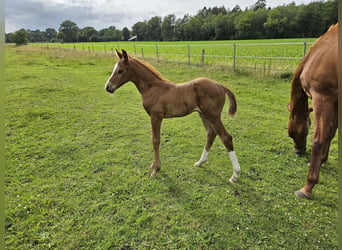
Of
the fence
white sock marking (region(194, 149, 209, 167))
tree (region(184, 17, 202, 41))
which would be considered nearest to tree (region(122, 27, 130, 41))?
tree (region(184, 17, 202, 41))

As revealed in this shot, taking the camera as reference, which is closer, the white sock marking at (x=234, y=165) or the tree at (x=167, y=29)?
the white sock marking at (x=234, y=165)

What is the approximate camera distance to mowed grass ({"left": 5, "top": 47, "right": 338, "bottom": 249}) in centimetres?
225

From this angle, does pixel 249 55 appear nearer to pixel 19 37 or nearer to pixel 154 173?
pixel 154 173

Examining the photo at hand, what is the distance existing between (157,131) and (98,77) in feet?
32.5

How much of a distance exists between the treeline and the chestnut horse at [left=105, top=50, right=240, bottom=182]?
83.1ft

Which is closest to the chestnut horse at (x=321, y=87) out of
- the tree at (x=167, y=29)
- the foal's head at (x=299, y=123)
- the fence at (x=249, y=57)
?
the foal's head at (x=299, y=123)

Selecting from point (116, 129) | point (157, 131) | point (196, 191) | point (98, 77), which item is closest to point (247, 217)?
point (196, 191)

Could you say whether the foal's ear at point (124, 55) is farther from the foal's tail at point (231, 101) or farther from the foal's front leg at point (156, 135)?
the foal's tail at point (231, 101)

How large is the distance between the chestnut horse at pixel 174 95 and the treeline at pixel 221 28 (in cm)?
2533

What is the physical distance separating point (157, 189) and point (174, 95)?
140 cm

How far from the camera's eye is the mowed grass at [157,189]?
2254 millimetres

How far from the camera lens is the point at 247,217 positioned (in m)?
2.48

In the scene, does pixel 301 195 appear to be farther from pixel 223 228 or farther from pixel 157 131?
pixel 157 131

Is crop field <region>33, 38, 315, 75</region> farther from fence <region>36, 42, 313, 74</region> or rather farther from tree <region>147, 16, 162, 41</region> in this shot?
tree <region>147, 16, 162, 41</region>
